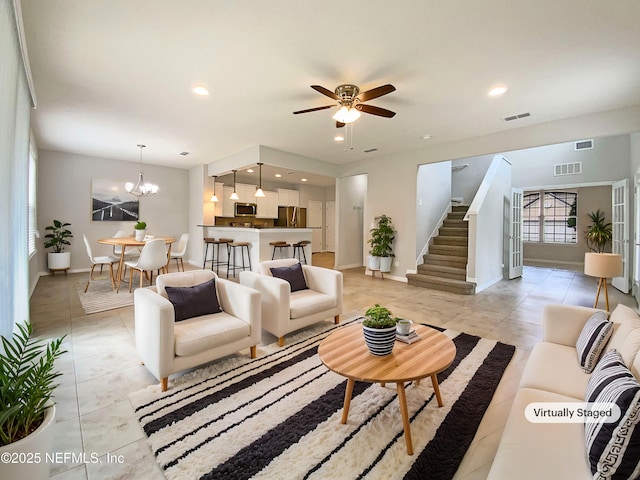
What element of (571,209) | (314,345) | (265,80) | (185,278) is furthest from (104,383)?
(571,209)

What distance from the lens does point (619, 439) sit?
0.97m

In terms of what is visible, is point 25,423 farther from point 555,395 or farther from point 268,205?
point 268,205

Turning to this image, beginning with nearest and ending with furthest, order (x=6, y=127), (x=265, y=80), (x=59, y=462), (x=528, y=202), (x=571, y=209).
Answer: (x=59, y=462)
(x=6, y=127)
(x=265, y=80)
(x=571, y=209)
(x=528, y=202)

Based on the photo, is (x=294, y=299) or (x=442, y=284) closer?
(x=294, y=299)

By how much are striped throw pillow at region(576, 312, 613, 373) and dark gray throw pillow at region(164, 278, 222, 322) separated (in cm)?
278

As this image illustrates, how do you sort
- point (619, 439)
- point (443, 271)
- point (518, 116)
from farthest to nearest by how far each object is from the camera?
point (443, 271) → point (518, 116) → point (619, 439)

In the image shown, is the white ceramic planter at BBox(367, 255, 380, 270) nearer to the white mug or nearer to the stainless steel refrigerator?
the stainless steel refrigerator

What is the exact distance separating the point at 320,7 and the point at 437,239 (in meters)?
5.66

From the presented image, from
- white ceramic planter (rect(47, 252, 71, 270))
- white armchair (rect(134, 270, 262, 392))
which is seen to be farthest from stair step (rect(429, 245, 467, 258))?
white ceramic planter (rect(47, 252, 71, 270))

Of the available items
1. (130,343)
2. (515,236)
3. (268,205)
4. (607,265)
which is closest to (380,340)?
(130,343)

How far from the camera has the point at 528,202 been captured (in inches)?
379

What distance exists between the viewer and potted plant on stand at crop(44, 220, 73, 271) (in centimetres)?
616

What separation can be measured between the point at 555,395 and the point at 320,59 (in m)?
3.05

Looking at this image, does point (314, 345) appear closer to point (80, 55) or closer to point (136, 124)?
point (80, 55)
